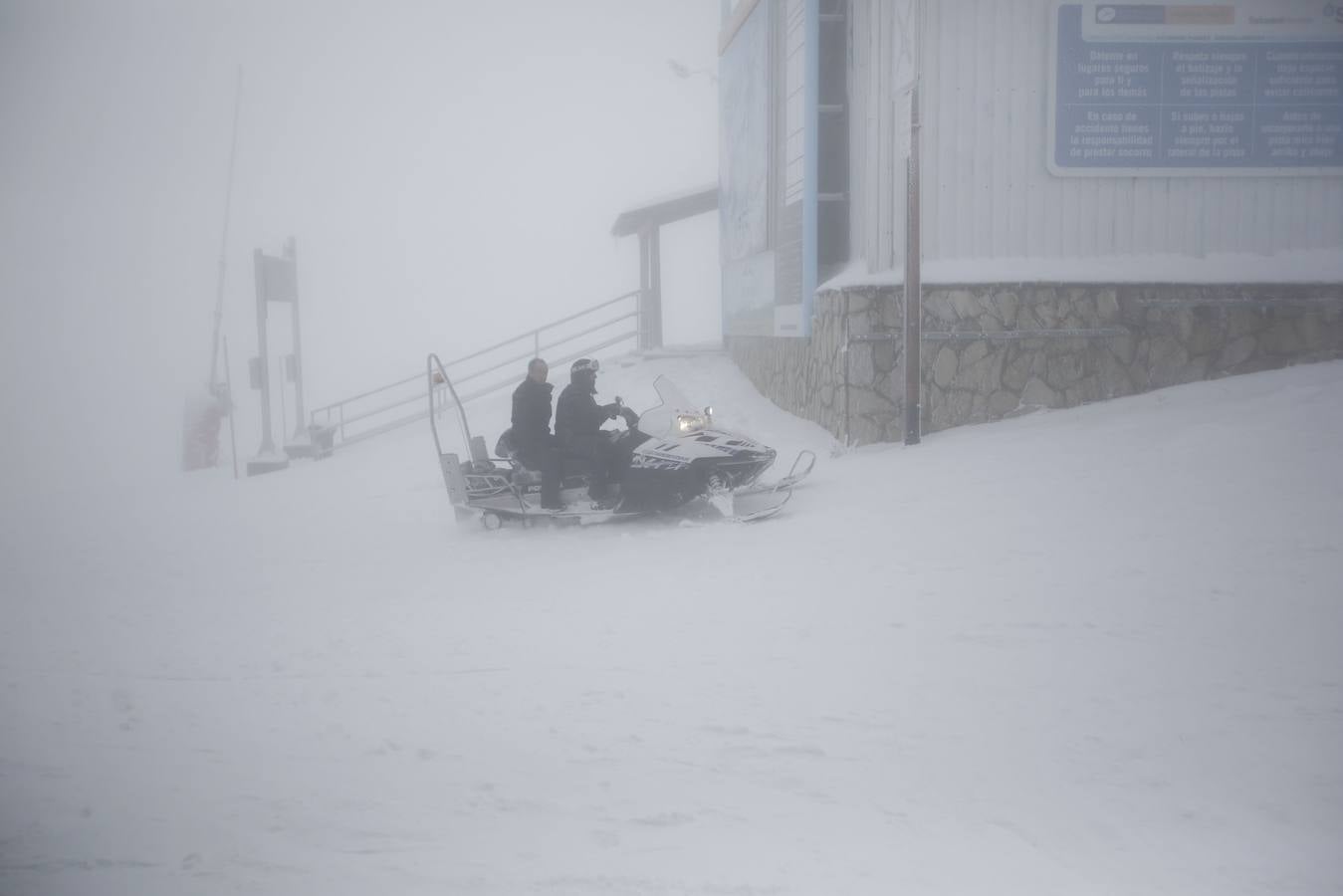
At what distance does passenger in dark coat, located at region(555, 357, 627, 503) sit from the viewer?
8.49 metres

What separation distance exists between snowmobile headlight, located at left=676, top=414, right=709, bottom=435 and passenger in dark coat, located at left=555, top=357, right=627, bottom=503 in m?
0.51

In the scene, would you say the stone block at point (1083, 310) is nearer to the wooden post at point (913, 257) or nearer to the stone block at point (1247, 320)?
the stone block at point (1247, 320)

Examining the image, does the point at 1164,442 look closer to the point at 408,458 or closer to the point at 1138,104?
the point at 1138,104

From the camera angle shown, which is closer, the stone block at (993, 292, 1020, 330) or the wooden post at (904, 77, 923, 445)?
the wooden post at (904, 77, 923, 445)

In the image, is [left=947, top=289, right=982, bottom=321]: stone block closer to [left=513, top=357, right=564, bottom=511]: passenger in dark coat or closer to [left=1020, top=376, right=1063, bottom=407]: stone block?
[left=1020, top=376, right=1063, bottom=407]: stone block

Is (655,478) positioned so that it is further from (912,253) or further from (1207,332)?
(1207,332)

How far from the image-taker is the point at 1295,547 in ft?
19.0

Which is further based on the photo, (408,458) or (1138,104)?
(408,458)

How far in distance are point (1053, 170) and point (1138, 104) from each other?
3.55 ft

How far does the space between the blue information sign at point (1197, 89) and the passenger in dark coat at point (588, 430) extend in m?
5.60

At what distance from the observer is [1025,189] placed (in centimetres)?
1055

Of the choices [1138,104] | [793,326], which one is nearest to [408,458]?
[793,326]

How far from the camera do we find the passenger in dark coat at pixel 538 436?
8594 millimetres

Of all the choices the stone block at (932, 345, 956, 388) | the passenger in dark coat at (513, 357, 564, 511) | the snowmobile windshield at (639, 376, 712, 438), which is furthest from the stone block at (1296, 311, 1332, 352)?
the passenger in dark coat at (513, 357, 564, 511)
